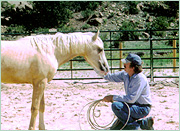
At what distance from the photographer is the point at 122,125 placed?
3.68m

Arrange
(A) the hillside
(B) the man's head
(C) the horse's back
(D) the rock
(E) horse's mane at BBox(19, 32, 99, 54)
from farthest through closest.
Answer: (D) the rock
(A) the hillside
(E) horse's mane at BBox(19, 32, 99, 54)
(C) the horse's back
(B) the man's head

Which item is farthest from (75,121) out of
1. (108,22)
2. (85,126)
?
(108,22)

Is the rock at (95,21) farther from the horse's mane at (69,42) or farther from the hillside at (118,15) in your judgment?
the horse's mane at (69,42)

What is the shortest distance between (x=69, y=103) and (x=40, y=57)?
2426 mm

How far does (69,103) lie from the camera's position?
6172mm

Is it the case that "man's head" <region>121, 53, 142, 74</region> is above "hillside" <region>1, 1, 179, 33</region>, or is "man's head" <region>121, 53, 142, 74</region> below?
below

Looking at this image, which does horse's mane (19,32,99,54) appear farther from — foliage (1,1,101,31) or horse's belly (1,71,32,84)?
foliage (1,1,101,31)

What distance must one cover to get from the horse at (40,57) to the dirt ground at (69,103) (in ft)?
2.19

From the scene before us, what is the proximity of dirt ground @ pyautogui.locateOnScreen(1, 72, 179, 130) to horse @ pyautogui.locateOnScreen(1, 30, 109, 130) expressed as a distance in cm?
67

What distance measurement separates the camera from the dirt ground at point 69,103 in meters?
4.61

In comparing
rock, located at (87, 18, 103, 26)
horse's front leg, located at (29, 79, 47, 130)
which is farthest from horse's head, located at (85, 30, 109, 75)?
rock, located at (87, 18, 103, 26)

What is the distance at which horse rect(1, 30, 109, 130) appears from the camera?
3.85m

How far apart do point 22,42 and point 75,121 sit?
1.50 metres

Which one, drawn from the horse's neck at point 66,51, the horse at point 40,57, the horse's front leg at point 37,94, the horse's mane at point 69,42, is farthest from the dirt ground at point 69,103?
the horse's mane at point 69,42
